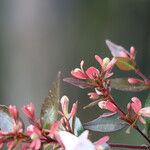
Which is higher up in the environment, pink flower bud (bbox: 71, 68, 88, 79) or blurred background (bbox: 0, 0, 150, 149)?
pink flower bud (bbox: 71, 68, 88, 79)

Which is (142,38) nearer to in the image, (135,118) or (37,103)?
(37,103)

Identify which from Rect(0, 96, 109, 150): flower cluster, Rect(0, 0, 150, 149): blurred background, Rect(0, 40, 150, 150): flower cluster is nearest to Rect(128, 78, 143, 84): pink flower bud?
Rect(0, 40, 150, 150): flower cluster

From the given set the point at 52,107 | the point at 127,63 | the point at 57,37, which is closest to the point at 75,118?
the point at 52,107

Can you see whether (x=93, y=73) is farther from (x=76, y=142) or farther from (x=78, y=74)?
(x=76, y=142)

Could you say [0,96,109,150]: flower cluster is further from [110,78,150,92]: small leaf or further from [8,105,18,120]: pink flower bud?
[110,78,150,92]: small leaf

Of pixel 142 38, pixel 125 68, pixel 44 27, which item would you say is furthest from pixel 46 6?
pixel 125 68

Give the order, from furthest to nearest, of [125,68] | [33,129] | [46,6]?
[46,6], [125,68], [33,129]
